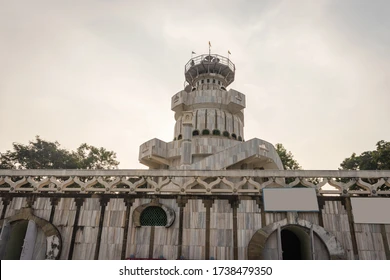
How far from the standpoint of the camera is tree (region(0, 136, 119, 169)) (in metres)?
37.2

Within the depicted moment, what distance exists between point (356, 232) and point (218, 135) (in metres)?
19.1

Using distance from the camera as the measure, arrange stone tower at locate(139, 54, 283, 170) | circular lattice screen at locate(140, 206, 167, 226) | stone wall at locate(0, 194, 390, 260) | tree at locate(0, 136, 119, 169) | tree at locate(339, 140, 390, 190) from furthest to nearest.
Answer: tree at locate(0, 136, 119, 169)
tree at locate(339, 140, 390, 190)
stone tower at locate(139, 54, 283, 170)
circular lattice screen at locate(140, 206, 167, 226)
stone wall at locate(0, 194, 390, 260)

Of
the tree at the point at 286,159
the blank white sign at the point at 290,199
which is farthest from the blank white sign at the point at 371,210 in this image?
the tree at the point at 286,159

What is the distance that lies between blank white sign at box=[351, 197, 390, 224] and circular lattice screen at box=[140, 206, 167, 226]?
875cm

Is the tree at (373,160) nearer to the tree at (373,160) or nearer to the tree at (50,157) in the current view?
the tree at (373,160)

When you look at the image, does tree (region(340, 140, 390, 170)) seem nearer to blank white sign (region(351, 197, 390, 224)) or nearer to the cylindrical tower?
the cylindrical tower

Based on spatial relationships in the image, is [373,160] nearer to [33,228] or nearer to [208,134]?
[208,134]

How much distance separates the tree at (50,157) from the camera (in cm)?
3716

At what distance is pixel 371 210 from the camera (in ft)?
36.0

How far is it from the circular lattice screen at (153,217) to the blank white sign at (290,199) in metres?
4.87

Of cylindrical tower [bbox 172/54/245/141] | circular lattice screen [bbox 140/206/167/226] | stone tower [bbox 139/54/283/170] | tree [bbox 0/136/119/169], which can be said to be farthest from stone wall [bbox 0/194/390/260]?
tree [bbox 0/136/119/169]

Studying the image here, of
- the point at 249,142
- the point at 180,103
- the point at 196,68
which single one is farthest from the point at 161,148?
the point at 196,68
